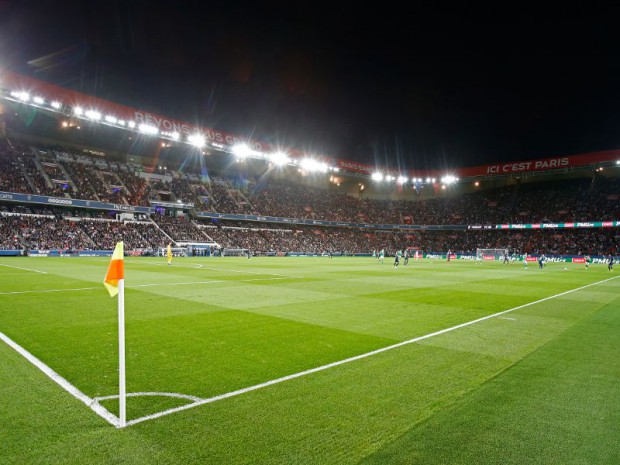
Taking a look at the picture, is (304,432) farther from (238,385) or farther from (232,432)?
(238,385)

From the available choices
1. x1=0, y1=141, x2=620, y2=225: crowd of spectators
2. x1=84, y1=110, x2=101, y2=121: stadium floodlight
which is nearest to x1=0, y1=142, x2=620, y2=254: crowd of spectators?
x1=0, y1=141, x2=620, y2=225: crowd of spectators

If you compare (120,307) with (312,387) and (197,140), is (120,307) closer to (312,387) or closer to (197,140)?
Result: (312,387)

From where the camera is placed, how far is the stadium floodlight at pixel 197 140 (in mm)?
58481

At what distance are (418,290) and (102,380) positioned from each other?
15312mm

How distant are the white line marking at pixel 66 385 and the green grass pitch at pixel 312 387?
86 mm

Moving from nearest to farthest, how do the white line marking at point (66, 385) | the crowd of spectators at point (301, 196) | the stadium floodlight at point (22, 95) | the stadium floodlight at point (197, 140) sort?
the white line marking at point (66, 385) → the stadium floodlight at point (22, 95) → the crowd of spectators at point (301, 196) → the stadium floodlight at point (197, 140)

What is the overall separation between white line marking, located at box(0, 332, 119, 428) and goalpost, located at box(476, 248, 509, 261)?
62.9 m

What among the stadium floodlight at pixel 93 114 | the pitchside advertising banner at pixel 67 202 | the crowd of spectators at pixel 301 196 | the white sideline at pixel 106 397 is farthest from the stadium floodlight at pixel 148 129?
the white sideline at pixel 106 397

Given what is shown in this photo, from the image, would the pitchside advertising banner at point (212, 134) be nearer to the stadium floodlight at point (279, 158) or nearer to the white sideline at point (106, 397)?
the stadium floodlight at point (279, 158)

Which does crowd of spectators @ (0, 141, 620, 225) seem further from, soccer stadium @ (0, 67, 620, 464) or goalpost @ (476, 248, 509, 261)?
soccer stadium @ (0, 67, 620, 464)

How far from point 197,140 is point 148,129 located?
7.28 m

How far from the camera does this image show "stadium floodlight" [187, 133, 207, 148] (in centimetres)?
5848

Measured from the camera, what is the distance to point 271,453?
3.65 meters

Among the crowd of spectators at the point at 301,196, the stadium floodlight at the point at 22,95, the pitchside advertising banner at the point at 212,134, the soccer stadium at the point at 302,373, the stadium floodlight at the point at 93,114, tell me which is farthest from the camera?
the crowd of spectators at the point at 301,196
